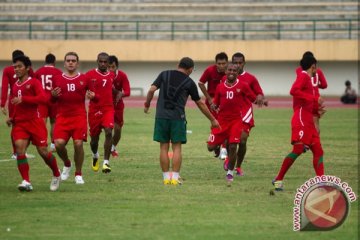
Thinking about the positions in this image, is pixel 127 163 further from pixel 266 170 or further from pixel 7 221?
pixel 7 221

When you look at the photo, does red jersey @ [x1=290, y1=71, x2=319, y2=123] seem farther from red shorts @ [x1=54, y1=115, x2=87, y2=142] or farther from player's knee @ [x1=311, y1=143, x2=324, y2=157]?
red shorts @ [x1=54, y1=115, x2=87, y2=142]

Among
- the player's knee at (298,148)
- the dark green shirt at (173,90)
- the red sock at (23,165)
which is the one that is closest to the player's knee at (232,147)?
the dark green shirt at (173,90)

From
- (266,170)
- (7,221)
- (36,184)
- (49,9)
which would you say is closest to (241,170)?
(266,170)

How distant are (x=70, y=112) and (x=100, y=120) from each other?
237 cm

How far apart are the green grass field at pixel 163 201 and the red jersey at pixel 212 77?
1.54m

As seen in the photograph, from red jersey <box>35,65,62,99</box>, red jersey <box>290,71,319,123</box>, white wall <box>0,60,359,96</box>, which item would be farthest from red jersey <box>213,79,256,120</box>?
white wall <box>0,60,359,96</box>

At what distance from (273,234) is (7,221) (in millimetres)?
3356

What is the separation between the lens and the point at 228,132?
18297mm

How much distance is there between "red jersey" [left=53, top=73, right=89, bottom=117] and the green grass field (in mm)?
1211

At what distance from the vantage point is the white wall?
5244 centimetres

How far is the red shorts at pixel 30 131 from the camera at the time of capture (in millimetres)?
15844

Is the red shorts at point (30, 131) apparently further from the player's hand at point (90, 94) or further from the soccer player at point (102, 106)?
the soccer player at point (102, 106)

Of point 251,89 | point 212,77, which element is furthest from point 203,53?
point 251,89

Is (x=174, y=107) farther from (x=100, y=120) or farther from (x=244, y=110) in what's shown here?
(x=100, y=120)
